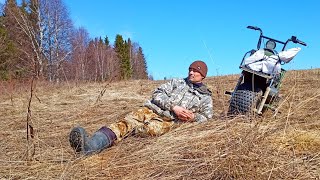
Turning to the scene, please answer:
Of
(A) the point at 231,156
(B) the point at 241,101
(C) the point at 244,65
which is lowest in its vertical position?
(A) the point at 231,156

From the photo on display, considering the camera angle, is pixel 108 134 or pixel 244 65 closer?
pixel 108 134

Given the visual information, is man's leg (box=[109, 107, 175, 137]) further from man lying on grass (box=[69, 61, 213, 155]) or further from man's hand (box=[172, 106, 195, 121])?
man's hand (box=[172, 106, 195, 121])

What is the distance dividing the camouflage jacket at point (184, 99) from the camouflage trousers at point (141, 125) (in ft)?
0.50

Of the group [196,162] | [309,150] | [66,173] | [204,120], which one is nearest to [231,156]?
[196,162]

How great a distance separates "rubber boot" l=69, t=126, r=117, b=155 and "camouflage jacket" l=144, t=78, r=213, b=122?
2.67 ft

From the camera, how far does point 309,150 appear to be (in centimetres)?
258

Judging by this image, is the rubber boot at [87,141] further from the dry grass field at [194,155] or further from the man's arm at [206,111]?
the man's arm at [206,111]

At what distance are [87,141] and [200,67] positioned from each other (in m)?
1.77

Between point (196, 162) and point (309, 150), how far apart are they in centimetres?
92

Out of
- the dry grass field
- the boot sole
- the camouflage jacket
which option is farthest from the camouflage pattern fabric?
the boot sole

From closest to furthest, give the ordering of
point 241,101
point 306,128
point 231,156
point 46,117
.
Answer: point 231,156
point 306,128
point 241,101
point 46,117

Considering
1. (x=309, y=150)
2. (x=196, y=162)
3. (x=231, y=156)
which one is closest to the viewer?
(x=231, y=156)

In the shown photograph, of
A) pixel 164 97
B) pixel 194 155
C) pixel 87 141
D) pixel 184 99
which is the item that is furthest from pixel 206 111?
pixel 87 141

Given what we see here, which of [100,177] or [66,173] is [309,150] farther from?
[66,173]
